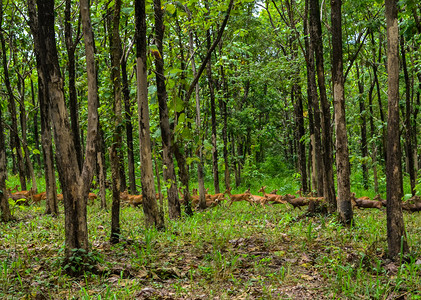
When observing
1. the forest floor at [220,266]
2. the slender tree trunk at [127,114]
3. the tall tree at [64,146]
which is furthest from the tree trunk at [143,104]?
the slender tree trunk at [127,114]

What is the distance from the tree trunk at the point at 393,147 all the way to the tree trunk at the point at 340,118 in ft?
6.60

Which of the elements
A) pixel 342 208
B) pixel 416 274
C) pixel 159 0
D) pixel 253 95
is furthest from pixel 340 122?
pixel 253 95

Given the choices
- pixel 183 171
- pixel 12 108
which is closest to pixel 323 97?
pixel 183 171

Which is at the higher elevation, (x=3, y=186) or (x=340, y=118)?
(x=340, y=118)

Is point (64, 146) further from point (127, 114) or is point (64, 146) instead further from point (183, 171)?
point (127, 114)

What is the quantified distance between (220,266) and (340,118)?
160 inches

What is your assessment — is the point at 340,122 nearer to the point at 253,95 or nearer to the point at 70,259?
the point at 70,259

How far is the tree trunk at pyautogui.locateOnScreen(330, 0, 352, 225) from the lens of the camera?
7.02m

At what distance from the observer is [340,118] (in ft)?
23.9

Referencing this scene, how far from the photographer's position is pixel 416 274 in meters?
4.50

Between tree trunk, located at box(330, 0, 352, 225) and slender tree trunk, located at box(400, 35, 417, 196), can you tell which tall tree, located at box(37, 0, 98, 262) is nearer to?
tree trunk, located at box(330, 0, 352, 225)

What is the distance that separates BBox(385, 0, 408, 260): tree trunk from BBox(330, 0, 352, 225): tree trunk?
2.01m

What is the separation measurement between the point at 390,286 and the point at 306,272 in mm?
1050

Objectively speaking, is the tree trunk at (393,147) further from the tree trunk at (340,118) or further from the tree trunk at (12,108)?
the tree trunk at (12,108)
